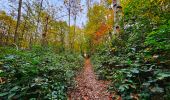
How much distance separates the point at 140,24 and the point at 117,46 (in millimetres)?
1688

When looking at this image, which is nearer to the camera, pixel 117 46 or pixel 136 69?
pixel 136 69

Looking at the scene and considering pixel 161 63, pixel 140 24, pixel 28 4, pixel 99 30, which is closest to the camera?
pixel 161 63

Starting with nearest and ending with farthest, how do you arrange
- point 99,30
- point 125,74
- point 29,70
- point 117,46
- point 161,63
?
point 161,63, point 125,74, point 29,70, point 117,46, point 99,30

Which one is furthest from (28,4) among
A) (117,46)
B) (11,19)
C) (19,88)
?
(19,88)

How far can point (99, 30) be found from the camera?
25266mm

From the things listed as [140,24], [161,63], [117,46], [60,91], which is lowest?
[60,91]

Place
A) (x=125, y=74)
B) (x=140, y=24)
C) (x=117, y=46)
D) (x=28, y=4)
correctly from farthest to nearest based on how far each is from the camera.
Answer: (x=28, y=4), (x=117, y=46), (x=140, y=24), (x=125, y=74)

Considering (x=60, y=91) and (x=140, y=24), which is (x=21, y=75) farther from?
(x=140, y=24)

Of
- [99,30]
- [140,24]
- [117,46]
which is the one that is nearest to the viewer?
[140,24]

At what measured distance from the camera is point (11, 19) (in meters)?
31.2

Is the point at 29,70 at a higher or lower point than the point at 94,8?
lower

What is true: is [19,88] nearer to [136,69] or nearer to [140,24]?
[136,69]

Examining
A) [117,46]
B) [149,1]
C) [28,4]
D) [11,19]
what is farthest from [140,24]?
[11,19]

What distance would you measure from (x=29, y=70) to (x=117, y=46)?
4.64m
